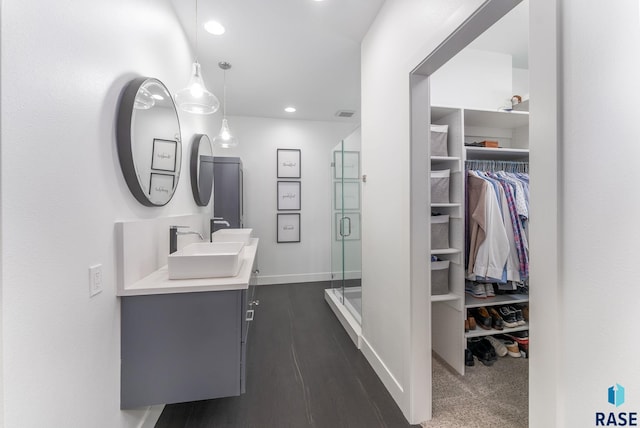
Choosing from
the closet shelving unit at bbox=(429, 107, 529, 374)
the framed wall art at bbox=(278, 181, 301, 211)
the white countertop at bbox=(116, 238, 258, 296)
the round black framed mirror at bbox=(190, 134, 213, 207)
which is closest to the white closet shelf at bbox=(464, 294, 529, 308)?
the closet shelving unit at bbox=(429, 107, 529, 374)

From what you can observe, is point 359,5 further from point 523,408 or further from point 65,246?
point 523,408

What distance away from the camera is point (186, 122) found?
2.35 metres

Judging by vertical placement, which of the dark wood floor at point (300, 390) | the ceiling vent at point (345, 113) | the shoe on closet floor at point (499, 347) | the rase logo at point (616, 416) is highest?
the ceiling vent at point (345, 113)

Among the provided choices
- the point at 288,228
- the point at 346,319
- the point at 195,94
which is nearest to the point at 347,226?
the point at 346,319

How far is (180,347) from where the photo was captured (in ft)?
4.47

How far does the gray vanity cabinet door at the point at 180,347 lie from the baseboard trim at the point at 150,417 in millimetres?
292

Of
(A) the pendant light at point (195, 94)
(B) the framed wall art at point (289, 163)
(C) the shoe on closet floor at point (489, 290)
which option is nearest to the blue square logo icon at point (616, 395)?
(C) the shoe on closet floor at point (489, 290)

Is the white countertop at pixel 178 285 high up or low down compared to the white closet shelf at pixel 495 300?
→ up

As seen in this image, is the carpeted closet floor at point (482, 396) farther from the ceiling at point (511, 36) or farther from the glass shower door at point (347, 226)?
the ceiling at point (511, 36)

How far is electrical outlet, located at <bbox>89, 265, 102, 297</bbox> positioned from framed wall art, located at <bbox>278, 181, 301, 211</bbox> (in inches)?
128

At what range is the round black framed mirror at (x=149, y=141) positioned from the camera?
51.4 inches

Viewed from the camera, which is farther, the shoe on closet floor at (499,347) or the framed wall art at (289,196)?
the framed wall art at (289,196)

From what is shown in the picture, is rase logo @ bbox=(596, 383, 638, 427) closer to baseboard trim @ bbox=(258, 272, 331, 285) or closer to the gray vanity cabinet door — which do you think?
the gray vanity cabinet door

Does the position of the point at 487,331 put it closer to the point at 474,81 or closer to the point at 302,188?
the point at 474,81
